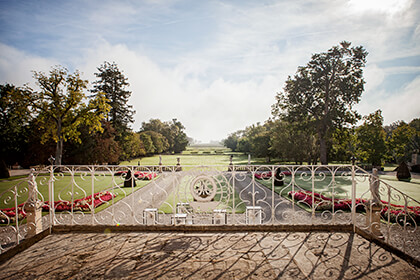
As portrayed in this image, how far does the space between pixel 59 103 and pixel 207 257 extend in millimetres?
23761

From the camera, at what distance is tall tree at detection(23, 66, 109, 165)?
20.4m

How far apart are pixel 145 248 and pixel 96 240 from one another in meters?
0.97

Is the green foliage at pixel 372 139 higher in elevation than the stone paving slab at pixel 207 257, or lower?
higher

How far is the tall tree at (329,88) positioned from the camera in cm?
2328

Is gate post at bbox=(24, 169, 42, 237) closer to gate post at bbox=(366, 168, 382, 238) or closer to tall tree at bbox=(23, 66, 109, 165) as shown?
gate post at bbox=(366, 168, 382, 238)

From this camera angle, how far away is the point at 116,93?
3362 centimetres

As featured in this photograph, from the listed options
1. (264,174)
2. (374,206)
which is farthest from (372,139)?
(374,206)

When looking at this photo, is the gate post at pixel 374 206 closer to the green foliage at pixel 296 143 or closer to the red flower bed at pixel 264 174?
the red flower bed at pixel 264 174

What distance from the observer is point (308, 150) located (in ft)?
88.2

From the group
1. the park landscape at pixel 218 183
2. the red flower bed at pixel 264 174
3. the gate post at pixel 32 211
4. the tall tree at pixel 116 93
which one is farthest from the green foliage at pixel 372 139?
the tall tree at pixel 116 93

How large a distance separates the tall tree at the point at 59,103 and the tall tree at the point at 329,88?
72.8ft

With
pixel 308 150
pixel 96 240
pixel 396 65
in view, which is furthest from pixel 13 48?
pixel 308 150

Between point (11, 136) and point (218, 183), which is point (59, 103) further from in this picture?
point (218, 183)

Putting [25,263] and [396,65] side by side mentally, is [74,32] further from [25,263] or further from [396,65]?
[396,65]
